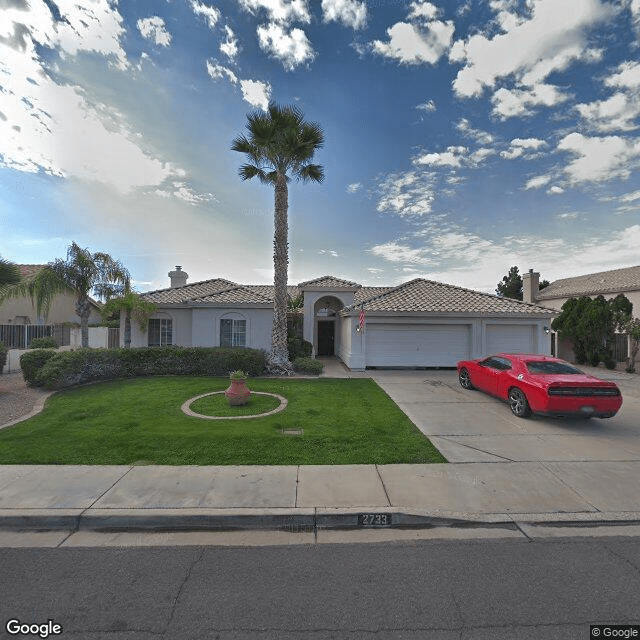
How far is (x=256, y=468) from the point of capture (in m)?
5.21

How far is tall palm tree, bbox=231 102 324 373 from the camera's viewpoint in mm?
13070

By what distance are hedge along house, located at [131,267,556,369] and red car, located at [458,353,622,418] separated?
5.90 meters

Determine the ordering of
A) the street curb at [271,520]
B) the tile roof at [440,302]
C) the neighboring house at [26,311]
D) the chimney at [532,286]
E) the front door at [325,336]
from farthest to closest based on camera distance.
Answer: the chimney at [532,286] < the front door at [325,336] < the neighboring house at [26,311] < the tile roof at [440,302] < the street curb at [271,520]

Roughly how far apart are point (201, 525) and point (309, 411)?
4545mm

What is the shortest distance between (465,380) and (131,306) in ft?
47.6

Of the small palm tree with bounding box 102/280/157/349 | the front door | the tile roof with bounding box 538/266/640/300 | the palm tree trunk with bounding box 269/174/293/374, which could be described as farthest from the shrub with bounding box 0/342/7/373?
the tile roof with bounding box 538/266/640/300

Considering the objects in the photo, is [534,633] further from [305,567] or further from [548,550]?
[305,567]

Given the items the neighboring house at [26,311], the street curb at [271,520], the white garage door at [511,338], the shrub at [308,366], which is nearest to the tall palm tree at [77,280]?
the neighboring house at [26,311]

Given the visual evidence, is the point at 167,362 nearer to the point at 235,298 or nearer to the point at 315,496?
the point at 235,298

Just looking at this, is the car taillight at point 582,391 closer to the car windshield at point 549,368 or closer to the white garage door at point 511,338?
the car windshield at point 549,368

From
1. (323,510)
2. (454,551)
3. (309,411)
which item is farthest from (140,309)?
(454,551)

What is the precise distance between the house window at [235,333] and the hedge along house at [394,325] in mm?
19

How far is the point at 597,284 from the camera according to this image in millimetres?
23734

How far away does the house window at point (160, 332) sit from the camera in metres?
16.8
